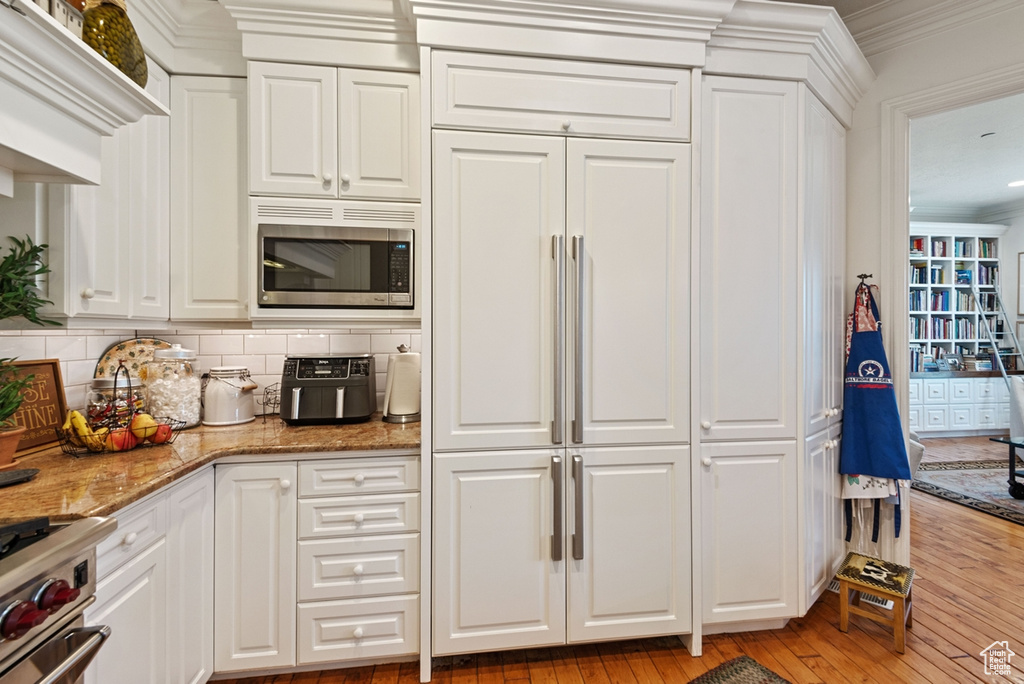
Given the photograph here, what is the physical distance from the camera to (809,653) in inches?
75.4

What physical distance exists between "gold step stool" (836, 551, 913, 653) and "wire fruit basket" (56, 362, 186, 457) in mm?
2793

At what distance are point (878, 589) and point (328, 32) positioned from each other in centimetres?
316

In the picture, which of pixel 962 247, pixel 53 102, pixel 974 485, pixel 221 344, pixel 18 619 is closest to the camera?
pixel 18 619

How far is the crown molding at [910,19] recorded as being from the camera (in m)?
2.12

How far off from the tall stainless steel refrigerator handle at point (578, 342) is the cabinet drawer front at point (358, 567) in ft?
2.43

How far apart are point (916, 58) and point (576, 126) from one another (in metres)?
1.87

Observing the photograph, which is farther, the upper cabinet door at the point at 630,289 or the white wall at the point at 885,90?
the white wall at the point at 885,90

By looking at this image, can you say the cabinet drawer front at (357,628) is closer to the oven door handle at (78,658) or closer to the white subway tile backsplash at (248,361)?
the oven door handle at (78,658)

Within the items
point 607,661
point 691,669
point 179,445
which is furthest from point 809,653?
point 179,445

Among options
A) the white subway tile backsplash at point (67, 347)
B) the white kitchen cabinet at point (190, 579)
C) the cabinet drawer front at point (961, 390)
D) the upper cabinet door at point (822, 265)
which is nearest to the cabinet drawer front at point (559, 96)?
the upper cabinet door at point (822, 265)

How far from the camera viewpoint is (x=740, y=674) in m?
1.79

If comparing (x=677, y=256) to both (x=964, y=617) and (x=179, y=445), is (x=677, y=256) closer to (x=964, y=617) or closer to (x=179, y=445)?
(x=179, y=445)

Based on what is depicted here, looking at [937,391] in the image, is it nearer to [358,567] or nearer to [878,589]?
[878,589]

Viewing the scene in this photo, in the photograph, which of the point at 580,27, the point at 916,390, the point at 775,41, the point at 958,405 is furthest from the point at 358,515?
the point at 958,405
